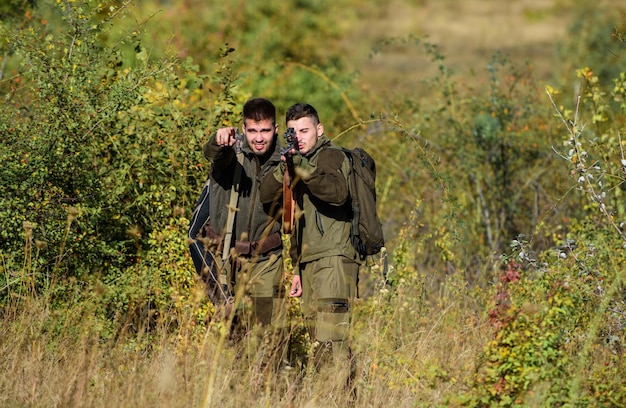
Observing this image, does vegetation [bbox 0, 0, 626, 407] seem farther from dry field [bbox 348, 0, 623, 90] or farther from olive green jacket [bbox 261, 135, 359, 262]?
dry field [bbox 348, 0, 623, 90]

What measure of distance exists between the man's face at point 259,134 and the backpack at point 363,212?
0.49m

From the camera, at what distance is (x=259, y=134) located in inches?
230

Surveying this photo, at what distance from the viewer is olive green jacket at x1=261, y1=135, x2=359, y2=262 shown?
5.55m

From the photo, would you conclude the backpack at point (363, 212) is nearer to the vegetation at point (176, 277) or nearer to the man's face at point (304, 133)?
the man's face at point (304, 133)

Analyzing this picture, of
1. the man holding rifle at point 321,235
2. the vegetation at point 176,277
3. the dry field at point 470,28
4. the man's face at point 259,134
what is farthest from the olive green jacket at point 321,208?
the dry field at point 470,28

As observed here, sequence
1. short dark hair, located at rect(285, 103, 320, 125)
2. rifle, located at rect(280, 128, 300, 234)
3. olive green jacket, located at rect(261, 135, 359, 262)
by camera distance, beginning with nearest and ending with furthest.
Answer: rifle, located at rect(280, 128, 300, 234), olive green jacket, located at rect(261, 135, 359, 262), short dark hair, located at rect(285, 103, 320, 125)

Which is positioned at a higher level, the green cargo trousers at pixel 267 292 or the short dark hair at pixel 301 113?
the short dark hair at pixel 301 113

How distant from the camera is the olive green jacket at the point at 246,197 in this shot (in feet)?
19.3

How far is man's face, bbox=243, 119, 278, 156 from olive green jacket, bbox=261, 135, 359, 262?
0.95ft

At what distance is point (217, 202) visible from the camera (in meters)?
5.96

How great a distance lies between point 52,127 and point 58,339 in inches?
58.2

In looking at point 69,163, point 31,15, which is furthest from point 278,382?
point 31,15

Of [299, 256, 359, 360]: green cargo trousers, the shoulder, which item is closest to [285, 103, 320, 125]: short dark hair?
the shoulder

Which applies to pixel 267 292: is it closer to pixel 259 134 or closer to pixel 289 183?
pixel 289 183
